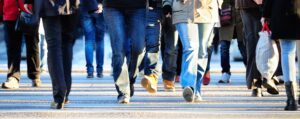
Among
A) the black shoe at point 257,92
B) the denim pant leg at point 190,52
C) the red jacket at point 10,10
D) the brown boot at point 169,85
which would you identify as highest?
the red jacket at point 10,10

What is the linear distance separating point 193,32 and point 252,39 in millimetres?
1149

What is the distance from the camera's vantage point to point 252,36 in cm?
1388

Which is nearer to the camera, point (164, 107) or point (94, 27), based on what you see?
point (164, 107)

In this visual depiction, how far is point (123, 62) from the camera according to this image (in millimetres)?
12664

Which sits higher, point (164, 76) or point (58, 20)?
point (58, 20)

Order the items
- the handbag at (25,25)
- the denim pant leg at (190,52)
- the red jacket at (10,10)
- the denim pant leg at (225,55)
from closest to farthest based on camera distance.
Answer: the denim pant leg at (190,52), the handbag at (25,25), the red jacket at (10,10), the denim pant leg at (225,55)

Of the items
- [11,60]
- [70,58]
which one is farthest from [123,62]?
[11,60]

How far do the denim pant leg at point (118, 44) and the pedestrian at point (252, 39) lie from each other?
1969 mm

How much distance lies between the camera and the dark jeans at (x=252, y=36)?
45.3ft

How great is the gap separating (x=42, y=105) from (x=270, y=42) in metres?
Answer: 3.04

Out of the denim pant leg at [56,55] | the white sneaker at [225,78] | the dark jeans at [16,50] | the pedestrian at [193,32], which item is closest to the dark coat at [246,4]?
the pedestrian at [193,32]

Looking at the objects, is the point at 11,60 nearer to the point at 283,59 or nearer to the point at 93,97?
the point at 93,97

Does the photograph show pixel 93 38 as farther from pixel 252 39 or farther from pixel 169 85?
pixel 252 39

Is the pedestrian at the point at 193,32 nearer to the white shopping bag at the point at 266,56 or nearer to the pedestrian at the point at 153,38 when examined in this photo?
the white shopping bag at the point at 266,56
